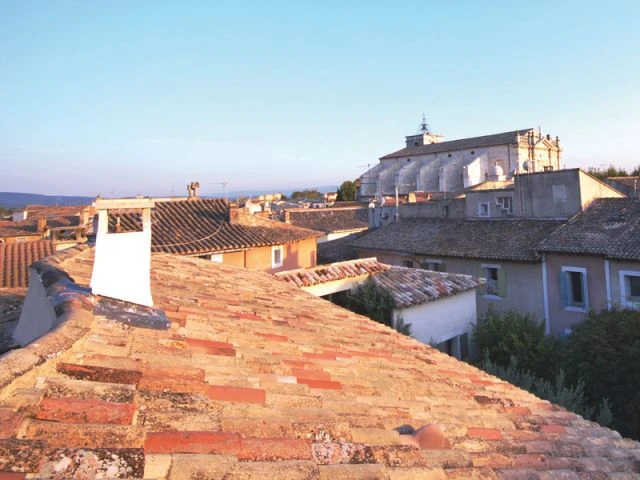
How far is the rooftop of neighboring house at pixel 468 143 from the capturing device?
53031 millimetres

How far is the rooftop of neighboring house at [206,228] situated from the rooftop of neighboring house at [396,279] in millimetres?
3934

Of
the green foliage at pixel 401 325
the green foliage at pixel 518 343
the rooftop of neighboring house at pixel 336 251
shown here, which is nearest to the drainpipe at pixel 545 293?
the green foliage at pixel 518 343

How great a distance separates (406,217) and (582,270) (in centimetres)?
1213

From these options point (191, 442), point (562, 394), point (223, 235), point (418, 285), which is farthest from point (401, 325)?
point (191, 442)

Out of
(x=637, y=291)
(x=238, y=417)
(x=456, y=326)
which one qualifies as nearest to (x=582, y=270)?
(x=637, y=291)

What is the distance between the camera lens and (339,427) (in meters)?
2.39

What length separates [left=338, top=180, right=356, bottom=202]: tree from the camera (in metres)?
73.4

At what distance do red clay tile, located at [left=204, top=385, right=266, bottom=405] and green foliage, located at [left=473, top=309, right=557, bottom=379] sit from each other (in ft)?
38.4

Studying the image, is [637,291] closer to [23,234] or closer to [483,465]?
[483,465]

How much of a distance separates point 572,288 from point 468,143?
43788 mm

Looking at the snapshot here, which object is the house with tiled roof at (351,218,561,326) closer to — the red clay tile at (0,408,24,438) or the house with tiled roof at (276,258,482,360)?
the house with tiled roof at (276,258,482,360)

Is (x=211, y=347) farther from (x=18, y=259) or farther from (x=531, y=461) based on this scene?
(x=18, y=259)

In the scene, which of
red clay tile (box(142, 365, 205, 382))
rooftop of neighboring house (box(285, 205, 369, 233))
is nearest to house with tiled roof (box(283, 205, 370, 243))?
rooftop of neighboring house (box(285, 205, 369, 233))

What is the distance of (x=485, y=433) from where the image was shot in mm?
3146
